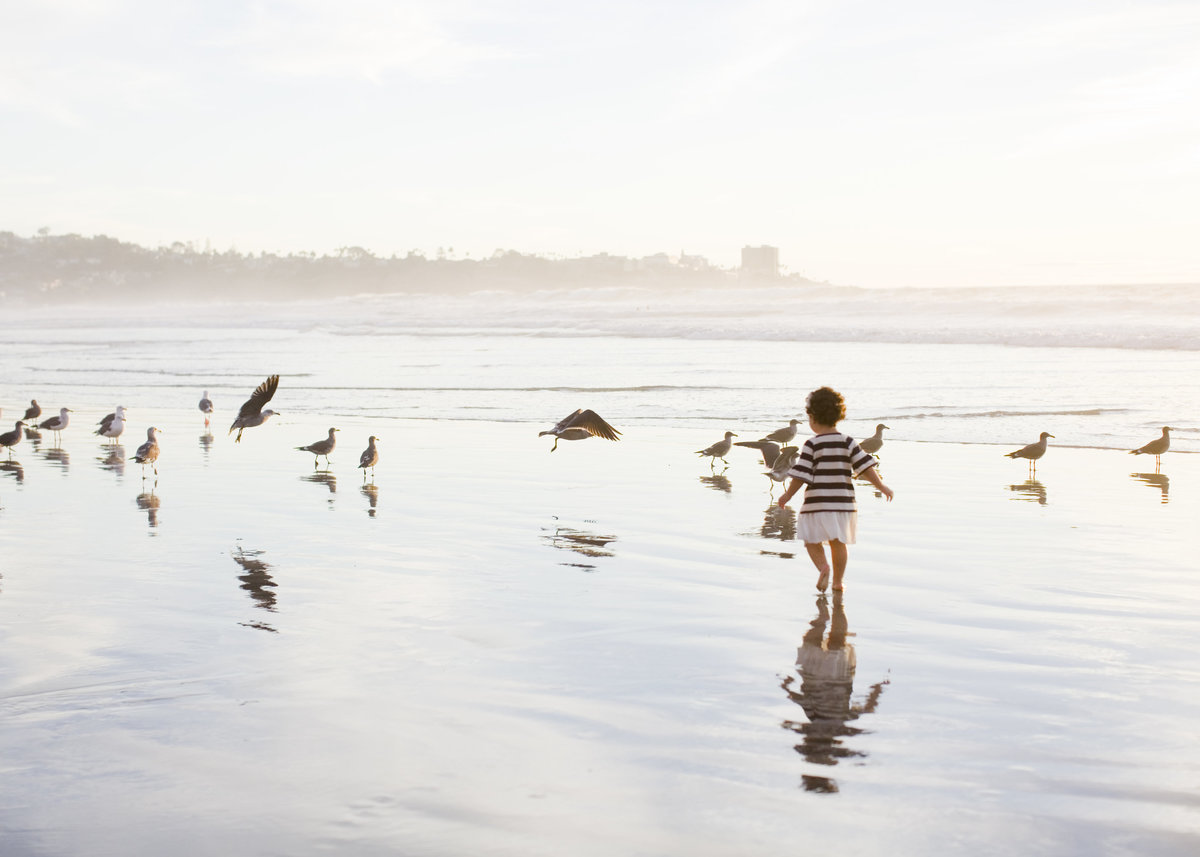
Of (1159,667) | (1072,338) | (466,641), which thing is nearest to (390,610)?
(466,641)

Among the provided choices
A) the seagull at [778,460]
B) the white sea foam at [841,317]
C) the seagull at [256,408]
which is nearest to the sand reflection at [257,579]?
the seagull at [778,460]

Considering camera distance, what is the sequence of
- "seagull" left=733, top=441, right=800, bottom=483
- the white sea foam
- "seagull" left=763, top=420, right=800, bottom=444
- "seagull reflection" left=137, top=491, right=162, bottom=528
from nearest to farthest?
1. "seagull reflection" left=137, top=491, right=162, bottom=528
2. "seagull" left=733, top=441, right=800, bottom=483
3. "seagull" left=763, top=420, right=800, bottom=444
4. the white sea foam

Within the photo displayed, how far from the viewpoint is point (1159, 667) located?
5605mm

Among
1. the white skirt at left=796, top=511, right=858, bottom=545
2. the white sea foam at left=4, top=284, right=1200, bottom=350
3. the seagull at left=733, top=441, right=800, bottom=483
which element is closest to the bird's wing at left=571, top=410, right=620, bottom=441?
the seagull at left=733, top=441, right=800, bottom=483

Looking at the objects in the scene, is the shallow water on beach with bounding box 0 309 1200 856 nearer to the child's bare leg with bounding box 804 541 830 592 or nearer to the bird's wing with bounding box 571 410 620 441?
the child's bare leg with bounding box 804 541 830 592

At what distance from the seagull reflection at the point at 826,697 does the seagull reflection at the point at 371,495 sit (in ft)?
17.3

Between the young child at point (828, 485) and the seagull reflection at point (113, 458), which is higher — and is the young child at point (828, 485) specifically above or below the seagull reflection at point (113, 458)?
above

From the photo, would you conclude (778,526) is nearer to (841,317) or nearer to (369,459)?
(369,459)

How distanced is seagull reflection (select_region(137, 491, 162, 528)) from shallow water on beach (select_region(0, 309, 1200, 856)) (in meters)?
0.07

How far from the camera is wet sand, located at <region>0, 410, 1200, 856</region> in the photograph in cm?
392

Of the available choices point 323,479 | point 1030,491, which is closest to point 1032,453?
point 1030,491

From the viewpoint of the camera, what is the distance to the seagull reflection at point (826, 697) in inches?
177

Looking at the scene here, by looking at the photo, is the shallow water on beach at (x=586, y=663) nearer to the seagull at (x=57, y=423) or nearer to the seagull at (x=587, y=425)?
the seagull at (x=587, y=425)

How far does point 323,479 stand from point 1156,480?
9.07 metres
